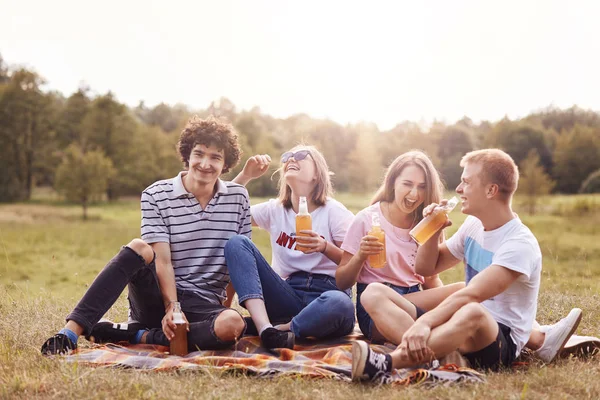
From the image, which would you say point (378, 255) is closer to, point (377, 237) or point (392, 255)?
point (377, 237)

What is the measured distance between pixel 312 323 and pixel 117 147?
127 ft

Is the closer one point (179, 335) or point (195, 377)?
point (195, 377)

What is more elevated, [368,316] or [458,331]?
[458,331]

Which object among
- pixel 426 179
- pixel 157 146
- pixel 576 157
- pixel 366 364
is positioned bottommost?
pixel 366 364

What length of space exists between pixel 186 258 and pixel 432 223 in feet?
5.84

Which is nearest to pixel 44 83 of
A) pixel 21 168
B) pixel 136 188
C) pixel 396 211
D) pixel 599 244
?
pixel 21 168

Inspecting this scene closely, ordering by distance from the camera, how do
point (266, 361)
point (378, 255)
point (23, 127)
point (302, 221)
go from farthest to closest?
point (23, 127) → point (302, 221) → point (378, 255) → point (266, 361)

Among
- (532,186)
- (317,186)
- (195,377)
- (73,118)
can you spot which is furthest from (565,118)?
(195,377)

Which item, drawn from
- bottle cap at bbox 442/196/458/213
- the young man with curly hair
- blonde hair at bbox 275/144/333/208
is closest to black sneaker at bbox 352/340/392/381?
the young man with curly hair

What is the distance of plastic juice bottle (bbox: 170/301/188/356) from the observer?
397cm

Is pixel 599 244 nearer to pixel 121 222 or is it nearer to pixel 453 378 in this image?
pixel 453 378

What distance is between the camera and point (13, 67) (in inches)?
1692

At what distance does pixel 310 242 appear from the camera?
14.1 feet

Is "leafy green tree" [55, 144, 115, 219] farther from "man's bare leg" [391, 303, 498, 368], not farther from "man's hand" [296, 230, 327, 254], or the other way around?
"man's bare leg" [391, 303, 498, 368]
